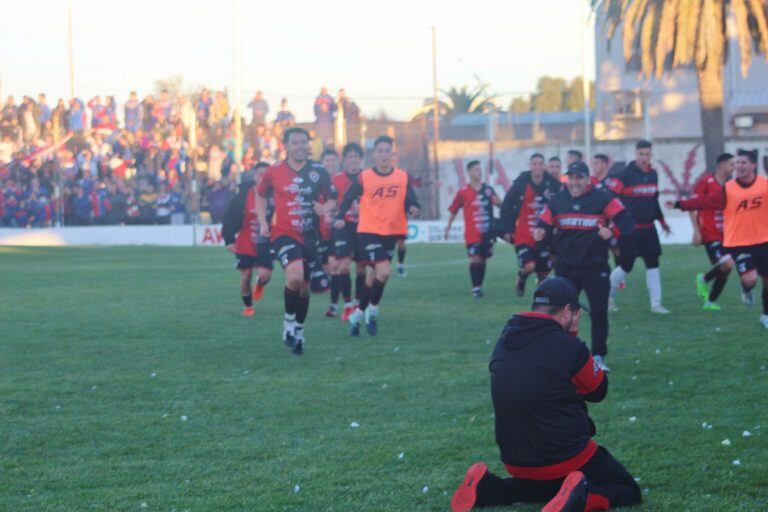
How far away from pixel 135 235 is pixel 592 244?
1056 inches

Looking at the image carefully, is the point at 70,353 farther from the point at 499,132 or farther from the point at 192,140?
the point at 499,132

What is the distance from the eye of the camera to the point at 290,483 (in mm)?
6586

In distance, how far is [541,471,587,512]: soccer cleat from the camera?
5496mm

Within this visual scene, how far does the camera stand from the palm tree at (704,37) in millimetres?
30922

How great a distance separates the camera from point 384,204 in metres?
13.4

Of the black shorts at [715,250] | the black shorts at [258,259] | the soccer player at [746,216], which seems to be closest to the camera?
the soccer player at [746,216]

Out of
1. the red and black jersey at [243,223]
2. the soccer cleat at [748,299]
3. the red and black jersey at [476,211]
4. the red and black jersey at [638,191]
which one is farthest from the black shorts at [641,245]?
the red and black jersey at [243,223]

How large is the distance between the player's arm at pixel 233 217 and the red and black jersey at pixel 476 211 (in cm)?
406

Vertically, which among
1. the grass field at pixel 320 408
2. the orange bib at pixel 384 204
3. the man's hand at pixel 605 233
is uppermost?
the orange bib at pixel 384 204

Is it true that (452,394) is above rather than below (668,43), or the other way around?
below

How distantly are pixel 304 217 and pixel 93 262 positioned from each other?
16.3 m

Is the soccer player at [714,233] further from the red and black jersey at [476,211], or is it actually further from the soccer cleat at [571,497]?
the soccer cleat at [571,497]

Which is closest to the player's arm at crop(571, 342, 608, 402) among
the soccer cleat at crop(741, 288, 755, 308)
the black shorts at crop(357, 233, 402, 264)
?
the black shorts at crop(357, 233, 402, 264)

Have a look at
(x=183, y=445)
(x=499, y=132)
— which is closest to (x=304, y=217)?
(x=183, y=445)
